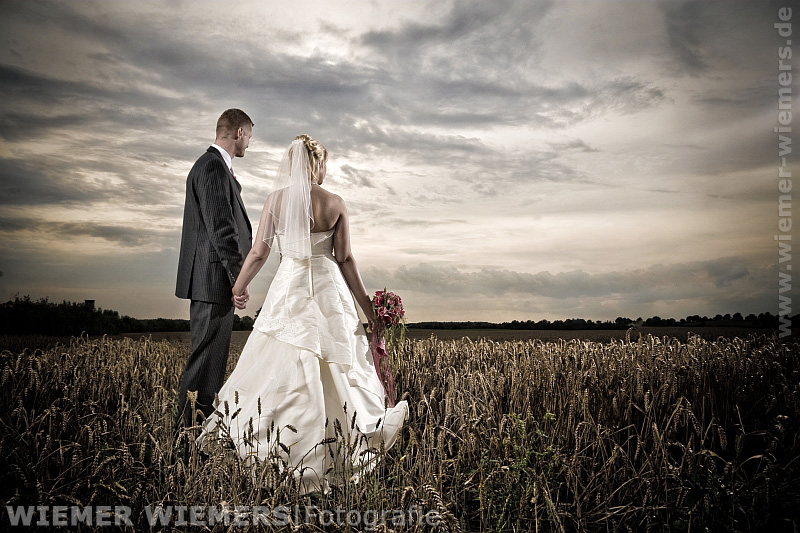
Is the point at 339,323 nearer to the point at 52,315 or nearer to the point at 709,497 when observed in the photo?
the point at 709,497

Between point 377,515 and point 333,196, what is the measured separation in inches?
101

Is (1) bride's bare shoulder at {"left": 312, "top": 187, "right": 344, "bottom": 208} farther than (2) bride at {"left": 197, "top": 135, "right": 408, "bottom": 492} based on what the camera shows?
Yes

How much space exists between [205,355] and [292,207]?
1.73 meters

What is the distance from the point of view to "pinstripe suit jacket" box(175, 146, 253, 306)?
522 cm

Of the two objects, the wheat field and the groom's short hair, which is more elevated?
the groom's short hair

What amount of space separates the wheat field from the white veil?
5.12ft

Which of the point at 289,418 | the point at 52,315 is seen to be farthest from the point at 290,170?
the point at 52,315

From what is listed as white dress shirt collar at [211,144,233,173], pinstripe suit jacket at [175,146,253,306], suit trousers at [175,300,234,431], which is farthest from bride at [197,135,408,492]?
white dress shirt collar at [211,144,233,173]

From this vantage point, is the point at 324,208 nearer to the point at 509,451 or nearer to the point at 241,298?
the point at 241,298

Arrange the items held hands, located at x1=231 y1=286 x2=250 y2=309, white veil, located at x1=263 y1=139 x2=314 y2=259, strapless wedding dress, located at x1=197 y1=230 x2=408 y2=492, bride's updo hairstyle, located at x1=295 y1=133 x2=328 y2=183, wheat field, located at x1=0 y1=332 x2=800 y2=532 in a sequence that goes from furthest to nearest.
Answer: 1. held hands, located at x1=231 y1=286 x2=250 y2=309
2. bride's updo hairstyle, located at x1=295 y1=133 x2=328 y2=183
3. white veil, located at x1=263 y1=139 x2=314 y2=259
4. strapless wedding dress, located at x1=197 y1=230 x2=408 y2=492
5. wheat field, located at x1=0 y1=332 x2=800 y2=532

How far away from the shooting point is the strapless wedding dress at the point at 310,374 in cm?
432

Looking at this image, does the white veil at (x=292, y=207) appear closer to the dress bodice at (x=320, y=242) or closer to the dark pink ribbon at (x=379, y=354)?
the dress bodice at (x=320, y=242)

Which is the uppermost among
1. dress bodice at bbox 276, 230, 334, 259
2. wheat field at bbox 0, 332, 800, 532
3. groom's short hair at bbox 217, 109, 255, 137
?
groom's short hair at bbox 217, 109, 255, 137

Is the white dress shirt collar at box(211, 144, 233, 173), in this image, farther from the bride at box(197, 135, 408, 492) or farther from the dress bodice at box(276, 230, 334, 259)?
the dress bodice at box(276, 230, 334, 259)
